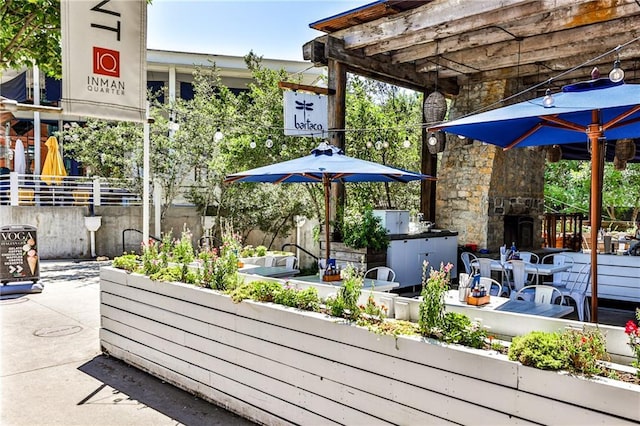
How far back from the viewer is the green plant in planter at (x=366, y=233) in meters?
6.98

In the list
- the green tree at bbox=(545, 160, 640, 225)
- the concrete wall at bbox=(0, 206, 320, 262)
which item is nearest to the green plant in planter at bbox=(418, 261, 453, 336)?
the concrete wall at bbox=(0, 206, 320, 262)

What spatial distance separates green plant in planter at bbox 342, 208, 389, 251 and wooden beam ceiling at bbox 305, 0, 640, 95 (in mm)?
2605

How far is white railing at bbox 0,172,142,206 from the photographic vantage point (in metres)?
12.5

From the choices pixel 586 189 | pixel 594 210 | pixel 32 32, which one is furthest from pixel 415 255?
pixel 586 189

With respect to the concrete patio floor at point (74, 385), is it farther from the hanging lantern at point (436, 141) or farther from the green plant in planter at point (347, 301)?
the hanging lantern at point (436, 141)

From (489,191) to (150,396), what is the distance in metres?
7.40

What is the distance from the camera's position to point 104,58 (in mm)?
3873

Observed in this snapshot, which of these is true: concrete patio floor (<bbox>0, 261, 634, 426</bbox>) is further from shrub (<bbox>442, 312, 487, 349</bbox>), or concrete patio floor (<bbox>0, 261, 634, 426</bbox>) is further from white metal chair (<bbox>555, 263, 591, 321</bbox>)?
shrub (<bbox>442, 312, 487, 349</bbox>)

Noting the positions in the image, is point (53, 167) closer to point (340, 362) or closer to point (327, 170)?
point (327, 170)

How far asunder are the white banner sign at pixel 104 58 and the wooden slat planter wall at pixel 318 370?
5.37 ft

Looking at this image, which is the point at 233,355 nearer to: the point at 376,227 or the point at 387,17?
the point at 376,227

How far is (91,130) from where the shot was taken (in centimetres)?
1312

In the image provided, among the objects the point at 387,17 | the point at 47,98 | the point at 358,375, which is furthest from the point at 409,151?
the point at 47,98

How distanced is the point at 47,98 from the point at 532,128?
16.2 meters
